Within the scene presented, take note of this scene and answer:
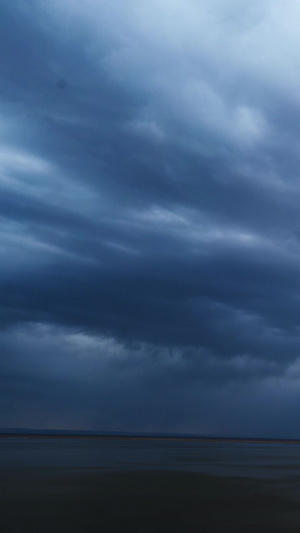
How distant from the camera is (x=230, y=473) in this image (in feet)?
164

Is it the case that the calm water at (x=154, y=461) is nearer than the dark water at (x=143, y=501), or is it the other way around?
the dark water at (x=143, y=501)

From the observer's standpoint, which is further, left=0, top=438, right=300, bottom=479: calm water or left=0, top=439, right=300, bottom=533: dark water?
left=0, top=438, right=300, bottom=479: calm water

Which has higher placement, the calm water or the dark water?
the dark water

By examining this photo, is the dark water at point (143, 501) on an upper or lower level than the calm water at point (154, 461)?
upper

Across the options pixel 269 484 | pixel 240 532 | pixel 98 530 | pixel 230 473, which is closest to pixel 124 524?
pixel 98 530

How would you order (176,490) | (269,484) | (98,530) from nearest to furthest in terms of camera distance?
(98,530) → (176,490) → (269,484)

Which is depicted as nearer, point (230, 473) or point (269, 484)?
point (269, 484)

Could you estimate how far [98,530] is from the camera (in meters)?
22.6

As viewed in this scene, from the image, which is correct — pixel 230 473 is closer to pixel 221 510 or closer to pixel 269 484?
pixel 269 484

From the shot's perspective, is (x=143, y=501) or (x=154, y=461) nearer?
(x=143, y=501)

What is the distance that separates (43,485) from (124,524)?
14.0 m

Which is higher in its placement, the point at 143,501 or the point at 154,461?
the point at 143,501

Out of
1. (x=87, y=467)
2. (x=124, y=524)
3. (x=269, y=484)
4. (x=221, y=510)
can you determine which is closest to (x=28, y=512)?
(x=124, y=524)

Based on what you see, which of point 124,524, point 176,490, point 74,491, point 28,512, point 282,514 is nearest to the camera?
point 124,524
